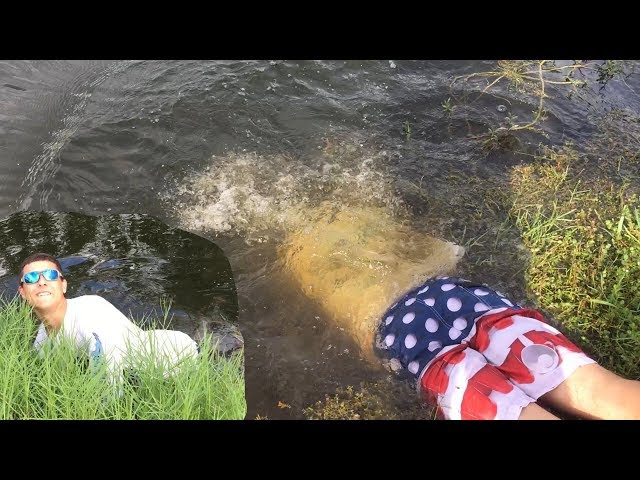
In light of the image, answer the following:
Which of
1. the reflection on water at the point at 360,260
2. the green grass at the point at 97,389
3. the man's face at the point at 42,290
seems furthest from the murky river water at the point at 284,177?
the man's face at the point at 42,290

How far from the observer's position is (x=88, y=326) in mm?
3244

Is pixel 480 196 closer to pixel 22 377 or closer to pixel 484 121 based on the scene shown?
pixel 484 121

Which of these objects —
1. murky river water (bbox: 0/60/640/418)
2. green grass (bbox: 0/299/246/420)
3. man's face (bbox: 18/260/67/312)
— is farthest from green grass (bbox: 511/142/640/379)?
man's face (bbox: 18/260/67/312)

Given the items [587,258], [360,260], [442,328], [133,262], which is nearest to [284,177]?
[360,260]

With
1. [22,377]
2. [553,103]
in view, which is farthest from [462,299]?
[553,103]

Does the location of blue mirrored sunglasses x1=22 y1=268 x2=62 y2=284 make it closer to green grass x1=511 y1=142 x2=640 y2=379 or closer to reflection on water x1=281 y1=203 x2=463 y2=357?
reflection on water x1=281 y1=203 x2=463 y2=357

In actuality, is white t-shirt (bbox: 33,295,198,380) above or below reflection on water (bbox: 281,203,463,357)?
above

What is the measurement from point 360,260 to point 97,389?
6.82 ft

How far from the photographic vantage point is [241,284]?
14.0ft

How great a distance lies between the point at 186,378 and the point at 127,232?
2.09 metres

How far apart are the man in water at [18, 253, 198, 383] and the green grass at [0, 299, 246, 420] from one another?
0.09m

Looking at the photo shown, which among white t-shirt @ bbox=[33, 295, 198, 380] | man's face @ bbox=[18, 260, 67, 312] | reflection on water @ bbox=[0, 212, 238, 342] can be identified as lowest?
reflection on water @ bbox=[0, 212, 238, 342]

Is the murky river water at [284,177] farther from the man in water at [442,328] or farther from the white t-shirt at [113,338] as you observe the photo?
the white t-shirt at [113,338]

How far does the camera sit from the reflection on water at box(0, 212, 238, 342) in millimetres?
4086
